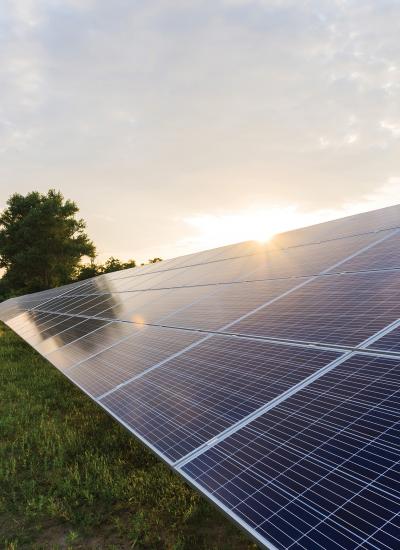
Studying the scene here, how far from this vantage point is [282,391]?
4199 mm

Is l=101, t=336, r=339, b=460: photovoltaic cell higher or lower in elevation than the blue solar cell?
lower

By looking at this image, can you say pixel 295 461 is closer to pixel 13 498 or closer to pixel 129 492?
pixel 129 492

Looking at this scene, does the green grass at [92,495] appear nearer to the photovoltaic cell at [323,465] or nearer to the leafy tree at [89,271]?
the photovoltaic cell at [323,465]

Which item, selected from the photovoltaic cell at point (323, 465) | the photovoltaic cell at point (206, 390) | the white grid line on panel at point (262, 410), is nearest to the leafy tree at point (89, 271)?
the photovoltaic cell at point (206, 390)

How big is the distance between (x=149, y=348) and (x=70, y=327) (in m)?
6.15

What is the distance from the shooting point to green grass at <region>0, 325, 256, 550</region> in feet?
16.8

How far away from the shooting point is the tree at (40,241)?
5428 centimetres

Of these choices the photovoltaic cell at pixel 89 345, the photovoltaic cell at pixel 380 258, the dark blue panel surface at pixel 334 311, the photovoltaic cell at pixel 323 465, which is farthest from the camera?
the photovoltaic cell at pixel 89 345

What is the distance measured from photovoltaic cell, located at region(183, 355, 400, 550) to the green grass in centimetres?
217

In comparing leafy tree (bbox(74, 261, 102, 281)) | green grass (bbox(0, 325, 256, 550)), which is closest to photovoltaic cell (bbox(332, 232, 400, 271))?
green grass (bbox(0, 325, 256, 550))

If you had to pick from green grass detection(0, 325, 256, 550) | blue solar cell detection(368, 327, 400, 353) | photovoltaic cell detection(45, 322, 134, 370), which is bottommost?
green grass detection(0, 325, 256, 550)

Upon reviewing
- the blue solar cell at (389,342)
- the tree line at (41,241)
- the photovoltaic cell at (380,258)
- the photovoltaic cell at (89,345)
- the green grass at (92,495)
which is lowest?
the green grass at (92,495)

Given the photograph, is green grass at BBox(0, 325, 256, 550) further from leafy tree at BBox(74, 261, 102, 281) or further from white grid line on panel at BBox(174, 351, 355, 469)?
leafy tree at BBox(74, 261, 102, 281)

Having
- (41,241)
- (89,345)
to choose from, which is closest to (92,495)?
(89,345)
